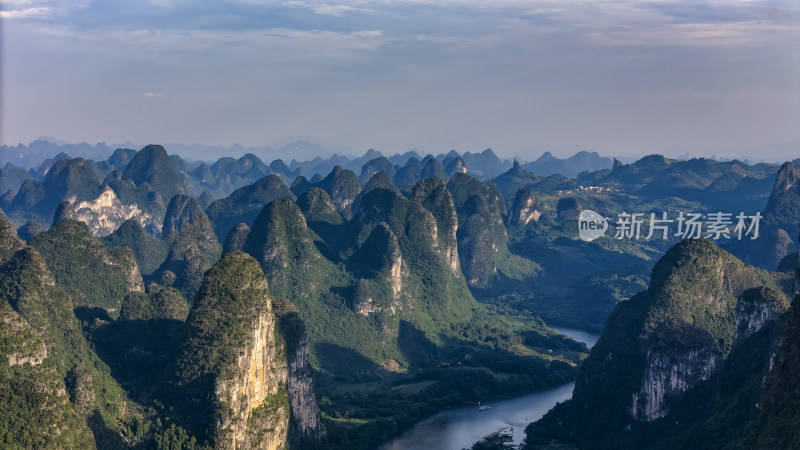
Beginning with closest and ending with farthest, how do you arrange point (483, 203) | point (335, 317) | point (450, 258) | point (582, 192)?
point (335, 317) < point (450, 258) < point (483, 203) < point (582, 192)

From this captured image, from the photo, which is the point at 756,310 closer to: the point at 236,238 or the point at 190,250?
the point at 190,250

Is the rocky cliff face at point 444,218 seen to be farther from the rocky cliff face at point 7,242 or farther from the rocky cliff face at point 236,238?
the rocky cliff face at point 7,242

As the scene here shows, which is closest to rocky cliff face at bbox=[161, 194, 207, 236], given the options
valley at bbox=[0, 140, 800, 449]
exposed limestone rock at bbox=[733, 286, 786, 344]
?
valley at bbox=[0, 140, 800, 449]

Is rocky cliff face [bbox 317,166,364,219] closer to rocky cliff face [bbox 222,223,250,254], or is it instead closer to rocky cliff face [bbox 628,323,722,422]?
rocky cliff face [bbox 222,223,250,254]

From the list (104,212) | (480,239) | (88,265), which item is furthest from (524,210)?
(88,265)

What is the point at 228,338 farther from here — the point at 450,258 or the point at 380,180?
the point at 380,180

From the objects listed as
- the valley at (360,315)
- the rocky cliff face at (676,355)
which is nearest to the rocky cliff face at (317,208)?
the valley at (360,315)

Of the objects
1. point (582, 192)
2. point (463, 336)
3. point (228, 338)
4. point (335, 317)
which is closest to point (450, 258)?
point (463, 336)
